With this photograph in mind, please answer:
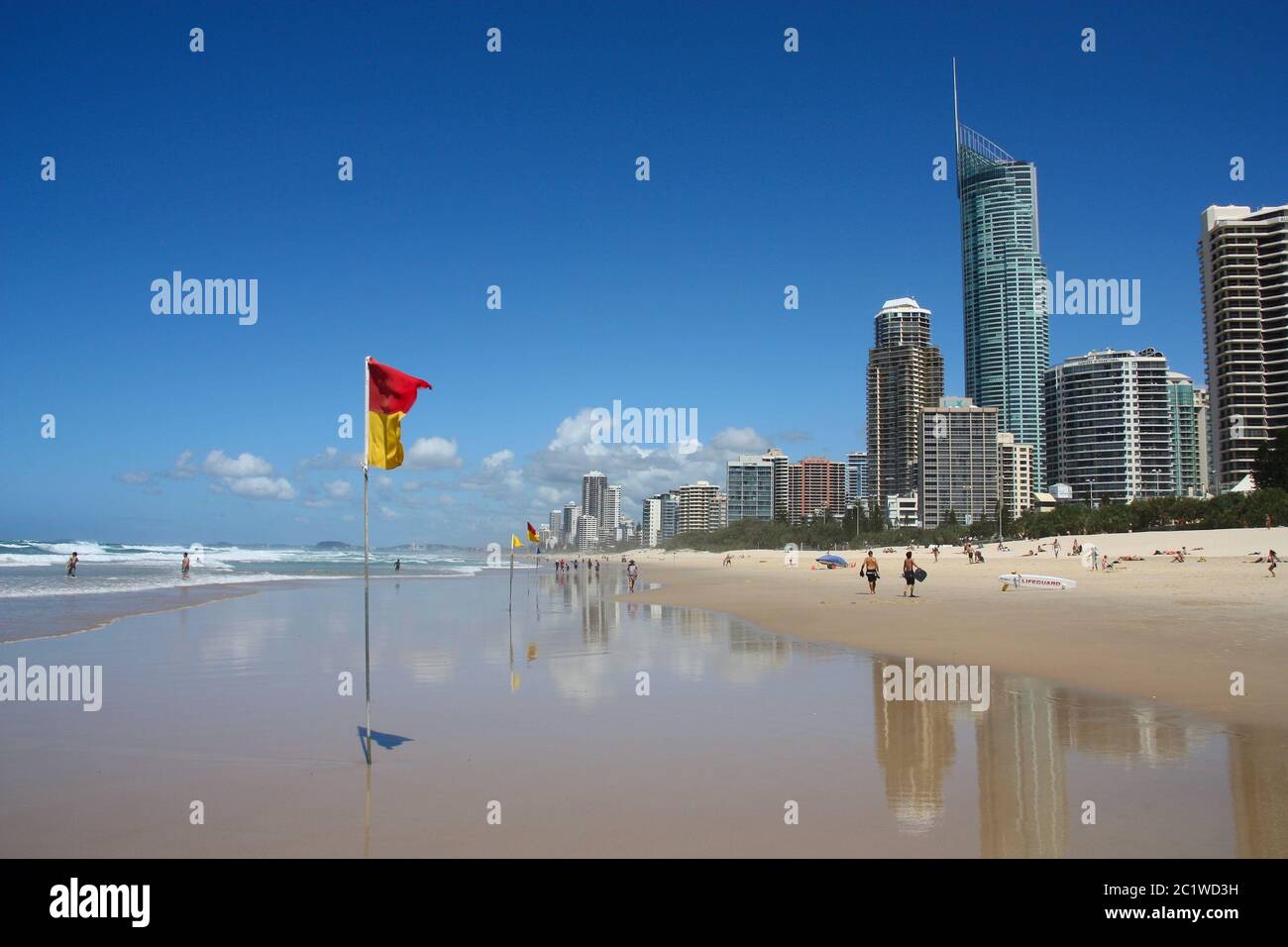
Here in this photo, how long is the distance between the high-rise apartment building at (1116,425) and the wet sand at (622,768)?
583ft

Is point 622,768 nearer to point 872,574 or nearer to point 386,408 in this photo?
point 386,408

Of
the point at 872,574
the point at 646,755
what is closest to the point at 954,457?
the point at 872,574

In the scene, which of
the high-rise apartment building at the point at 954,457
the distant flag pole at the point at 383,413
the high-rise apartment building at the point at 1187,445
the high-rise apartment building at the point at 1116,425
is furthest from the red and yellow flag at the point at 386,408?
the high-rise apartment building at the point at 1187,445

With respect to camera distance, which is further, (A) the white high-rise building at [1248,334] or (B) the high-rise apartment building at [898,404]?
(B) the high-rise apartment building at [898,404]

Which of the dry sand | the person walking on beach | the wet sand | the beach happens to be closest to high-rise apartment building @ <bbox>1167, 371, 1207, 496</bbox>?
the dry sand

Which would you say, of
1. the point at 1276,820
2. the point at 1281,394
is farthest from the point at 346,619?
the point at 1281,394

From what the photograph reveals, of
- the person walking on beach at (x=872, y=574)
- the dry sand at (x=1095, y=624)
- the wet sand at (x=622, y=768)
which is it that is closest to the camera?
the wet sand at (x=622, y=768)

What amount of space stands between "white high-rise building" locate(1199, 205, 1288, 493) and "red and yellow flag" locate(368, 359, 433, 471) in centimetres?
13836

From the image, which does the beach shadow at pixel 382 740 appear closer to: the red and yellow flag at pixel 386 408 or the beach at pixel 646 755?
the beach at pixel 646 755

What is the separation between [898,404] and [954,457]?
75.9 feet

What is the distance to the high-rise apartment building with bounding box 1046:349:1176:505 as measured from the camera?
554 ft

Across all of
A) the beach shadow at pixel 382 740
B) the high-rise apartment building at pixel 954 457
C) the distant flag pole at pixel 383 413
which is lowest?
the beach shadow at pixel 382 740

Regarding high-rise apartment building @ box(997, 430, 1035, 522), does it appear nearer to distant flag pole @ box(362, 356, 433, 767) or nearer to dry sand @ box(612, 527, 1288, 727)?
dry sand @ box(612, 527, 1288, 727)

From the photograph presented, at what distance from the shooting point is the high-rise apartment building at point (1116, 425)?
16875 cm
